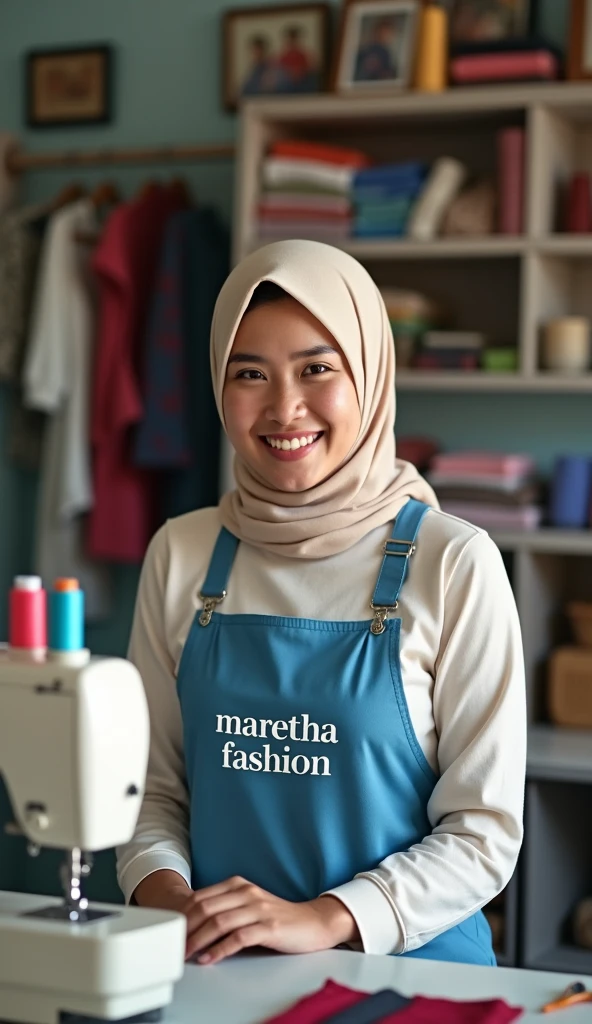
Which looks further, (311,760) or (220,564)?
(220,564)

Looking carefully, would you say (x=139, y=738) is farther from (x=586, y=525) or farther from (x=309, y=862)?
(x=586, y=525)

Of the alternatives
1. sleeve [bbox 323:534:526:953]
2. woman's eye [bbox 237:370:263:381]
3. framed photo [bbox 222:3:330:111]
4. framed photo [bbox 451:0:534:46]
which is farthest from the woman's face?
framed photo [bbox 222:3:330:111]

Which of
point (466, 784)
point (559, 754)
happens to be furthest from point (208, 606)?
point (559, 754)

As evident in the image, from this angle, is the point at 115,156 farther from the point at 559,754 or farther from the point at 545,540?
the point at 559,754

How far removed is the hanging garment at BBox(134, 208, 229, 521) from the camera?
3537mm

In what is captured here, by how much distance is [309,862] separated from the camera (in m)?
1.62

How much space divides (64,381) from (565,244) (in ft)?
4.46

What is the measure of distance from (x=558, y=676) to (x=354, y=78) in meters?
1.51

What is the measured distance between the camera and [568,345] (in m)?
3.18

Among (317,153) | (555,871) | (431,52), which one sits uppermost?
(431,52)

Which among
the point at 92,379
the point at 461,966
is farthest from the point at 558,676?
the point at 461,966

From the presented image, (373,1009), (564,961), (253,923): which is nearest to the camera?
(373,1009)

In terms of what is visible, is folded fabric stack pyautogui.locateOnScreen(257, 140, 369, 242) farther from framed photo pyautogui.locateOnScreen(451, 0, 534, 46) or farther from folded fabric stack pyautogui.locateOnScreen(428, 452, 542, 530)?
folded fabric stack pyautogui.locateOnScreen(428, 452, 542, 530)

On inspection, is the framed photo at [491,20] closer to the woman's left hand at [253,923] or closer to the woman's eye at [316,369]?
the woman's eye at [316,369]
